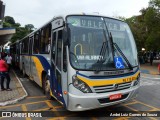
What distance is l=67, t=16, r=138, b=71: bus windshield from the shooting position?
6312 millimetres

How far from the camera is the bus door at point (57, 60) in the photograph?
6.95 m

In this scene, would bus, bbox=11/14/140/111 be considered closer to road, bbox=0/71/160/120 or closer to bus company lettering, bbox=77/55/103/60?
bus company lettering, bbox=77/55/103/60

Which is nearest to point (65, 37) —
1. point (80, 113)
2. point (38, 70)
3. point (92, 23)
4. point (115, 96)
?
point (92, 23)

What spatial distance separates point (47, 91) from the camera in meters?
9.34

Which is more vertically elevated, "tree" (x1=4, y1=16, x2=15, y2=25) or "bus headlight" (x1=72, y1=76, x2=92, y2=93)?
"tree" (x1=4, y1=16, x2=15, y2=25)

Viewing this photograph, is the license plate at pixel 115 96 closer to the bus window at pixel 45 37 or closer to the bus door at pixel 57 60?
the bus door at pixel 57 60

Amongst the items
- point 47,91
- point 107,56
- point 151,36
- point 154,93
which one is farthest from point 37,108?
point 151,36

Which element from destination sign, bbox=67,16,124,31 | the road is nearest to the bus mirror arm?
destination sign, bbox=67,16,124,31

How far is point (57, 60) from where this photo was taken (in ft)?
23.6

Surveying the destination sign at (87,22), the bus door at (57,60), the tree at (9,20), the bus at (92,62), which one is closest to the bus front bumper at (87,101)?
the bus at (92,62)

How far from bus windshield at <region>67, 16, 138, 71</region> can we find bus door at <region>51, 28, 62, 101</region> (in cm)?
66

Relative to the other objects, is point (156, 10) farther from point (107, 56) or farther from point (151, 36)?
point (107, 56)

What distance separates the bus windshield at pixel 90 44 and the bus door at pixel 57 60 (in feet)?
2.18

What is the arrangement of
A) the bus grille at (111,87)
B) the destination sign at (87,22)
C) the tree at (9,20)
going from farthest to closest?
1. the tree at (9,20)
2. the destination sign at (87,22)
3. the bus grille at (111,87)
